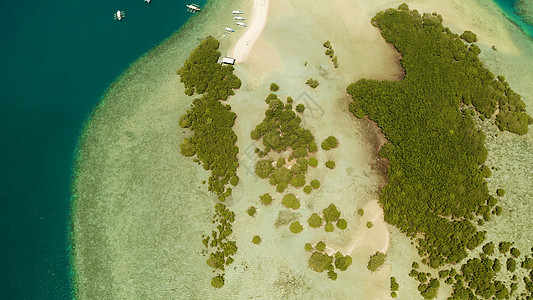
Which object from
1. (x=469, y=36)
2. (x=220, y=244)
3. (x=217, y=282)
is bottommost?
(x=217, y=282)

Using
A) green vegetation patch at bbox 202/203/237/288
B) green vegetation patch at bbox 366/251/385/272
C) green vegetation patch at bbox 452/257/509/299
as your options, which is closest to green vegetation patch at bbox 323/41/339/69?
green vegetation patch at bbox 202/203/237/288

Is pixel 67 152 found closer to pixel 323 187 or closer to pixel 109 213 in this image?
pixel 109 213

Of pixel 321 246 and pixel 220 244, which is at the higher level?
pixel 321 246

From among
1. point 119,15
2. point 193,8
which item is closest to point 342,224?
point 193,8

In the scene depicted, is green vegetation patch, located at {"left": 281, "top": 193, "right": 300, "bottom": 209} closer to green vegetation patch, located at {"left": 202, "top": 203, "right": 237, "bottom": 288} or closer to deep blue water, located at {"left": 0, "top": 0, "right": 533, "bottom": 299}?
green vegetation patch, located at {"left": 202, "top": 203, "right": 237, "bottom": 288}

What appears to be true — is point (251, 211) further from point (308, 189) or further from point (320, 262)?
point (320, 262)

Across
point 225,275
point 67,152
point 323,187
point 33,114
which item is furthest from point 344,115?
point 33,114

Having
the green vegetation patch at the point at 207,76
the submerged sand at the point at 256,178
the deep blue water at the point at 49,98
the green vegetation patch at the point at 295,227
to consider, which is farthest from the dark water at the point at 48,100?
the green vegetation patch at the point at 295,227
